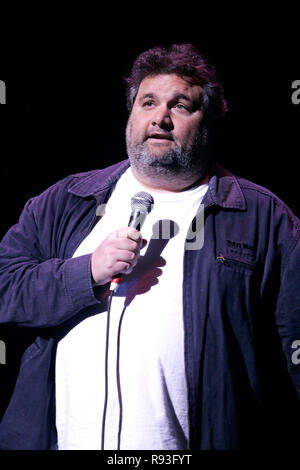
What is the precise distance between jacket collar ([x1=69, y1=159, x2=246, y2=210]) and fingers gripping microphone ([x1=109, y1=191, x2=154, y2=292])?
0.33 meters

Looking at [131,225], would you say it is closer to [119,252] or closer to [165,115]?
[119,252]

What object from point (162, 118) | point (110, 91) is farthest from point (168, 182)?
point (110, 91)

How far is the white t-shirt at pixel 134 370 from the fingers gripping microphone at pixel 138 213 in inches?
6.4

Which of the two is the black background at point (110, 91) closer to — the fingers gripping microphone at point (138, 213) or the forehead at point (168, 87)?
the forehead at point (168, 87)

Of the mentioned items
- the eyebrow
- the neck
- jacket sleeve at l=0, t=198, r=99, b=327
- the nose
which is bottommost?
jacket sleeve at l=0, t=198, r=99, b=327

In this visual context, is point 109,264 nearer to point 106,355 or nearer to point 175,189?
point 106,355

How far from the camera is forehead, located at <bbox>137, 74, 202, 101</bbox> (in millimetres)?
1809

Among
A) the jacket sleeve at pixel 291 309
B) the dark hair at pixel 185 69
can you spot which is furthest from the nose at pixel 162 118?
the jacket sleeve at pixel 291 309

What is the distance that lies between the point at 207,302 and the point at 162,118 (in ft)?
2.33

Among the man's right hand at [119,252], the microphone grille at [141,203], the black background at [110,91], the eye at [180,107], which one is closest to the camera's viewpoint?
the man's right hand at [119,252]

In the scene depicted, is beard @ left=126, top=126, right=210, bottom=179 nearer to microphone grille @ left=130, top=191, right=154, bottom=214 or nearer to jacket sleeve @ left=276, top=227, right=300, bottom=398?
microphone grille @ left=130, top=191, right=154, bottom=214

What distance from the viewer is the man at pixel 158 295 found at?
1.54 metres

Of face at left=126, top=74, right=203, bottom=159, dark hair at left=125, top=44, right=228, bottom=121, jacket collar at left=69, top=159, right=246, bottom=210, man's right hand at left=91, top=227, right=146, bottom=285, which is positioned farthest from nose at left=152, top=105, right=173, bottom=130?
man's right hand at left=91, top=227, right=146, bottom=285

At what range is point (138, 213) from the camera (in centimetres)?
147
